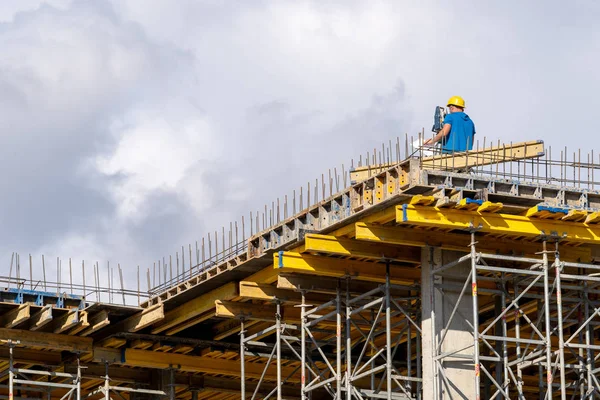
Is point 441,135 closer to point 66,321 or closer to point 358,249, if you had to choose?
point 358,249

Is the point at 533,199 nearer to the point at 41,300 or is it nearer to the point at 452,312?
the point at 452,312

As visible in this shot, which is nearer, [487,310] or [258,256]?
[258,256]

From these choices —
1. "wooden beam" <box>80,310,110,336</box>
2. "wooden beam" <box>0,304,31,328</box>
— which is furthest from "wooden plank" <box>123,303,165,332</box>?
"wooden beam" <box>0,304,31,328</box>

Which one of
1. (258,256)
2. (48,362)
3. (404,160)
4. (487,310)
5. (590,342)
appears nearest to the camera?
(404,160)

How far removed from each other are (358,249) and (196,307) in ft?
26.2

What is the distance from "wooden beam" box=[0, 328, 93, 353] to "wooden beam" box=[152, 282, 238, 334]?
214 cm

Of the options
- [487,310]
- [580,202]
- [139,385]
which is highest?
[580,202]

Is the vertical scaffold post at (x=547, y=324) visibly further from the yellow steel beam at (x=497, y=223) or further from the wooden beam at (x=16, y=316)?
the wooden beam at (x=16, y=316)

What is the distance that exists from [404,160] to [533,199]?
3160 millimetres

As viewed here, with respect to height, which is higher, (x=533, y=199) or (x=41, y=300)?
(x=533, y=199)

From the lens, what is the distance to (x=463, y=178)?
34.1 metres

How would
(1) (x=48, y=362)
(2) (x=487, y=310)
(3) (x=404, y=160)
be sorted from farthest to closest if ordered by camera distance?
1. (1) (x=48, y=362)
2. (2) (x=487, y=310)
3. (3) (x=404, y=160)

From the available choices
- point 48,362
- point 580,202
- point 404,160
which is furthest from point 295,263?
point 48,362

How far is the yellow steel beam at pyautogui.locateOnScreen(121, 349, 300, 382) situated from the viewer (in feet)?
149
